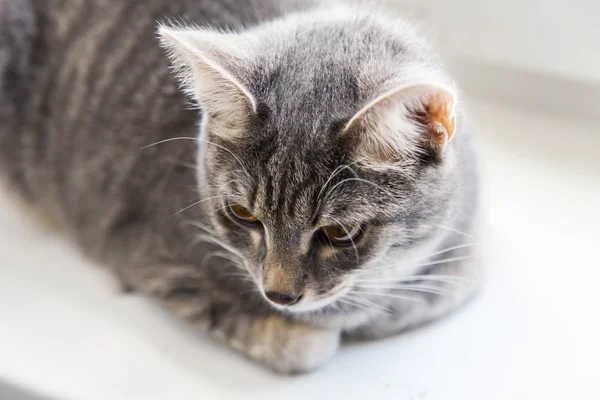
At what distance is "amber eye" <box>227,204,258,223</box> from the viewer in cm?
104

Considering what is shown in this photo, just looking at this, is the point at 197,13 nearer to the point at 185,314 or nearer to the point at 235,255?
the point at 235,255

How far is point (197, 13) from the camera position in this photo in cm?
131

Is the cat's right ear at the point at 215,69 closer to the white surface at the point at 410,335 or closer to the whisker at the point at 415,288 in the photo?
the whisker at the point at 415,288

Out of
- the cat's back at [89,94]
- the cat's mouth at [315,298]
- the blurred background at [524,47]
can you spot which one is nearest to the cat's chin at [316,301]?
the cat's mouth at [315,298]

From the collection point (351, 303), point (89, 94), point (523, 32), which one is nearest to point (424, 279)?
point (351, 303)

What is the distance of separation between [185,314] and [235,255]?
0.18m

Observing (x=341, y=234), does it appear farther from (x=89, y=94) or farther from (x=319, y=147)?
(x=89, y=94)

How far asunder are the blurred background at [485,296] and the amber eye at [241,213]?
317 millimetres

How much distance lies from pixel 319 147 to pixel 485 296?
596mm

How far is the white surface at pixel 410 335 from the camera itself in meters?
1.13

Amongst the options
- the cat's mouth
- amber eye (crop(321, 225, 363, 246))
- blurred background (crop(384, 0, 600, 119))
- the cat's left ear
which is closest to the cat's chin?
the cat's mouth

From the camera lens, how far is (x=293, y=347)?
1.14 m

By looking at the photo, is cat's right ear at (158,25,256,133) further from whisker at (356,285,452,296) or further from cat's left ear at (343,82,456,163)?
whisker at (356,285,452,296)

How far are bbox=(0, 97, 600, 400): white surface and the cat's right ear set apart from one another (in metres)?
0.51
